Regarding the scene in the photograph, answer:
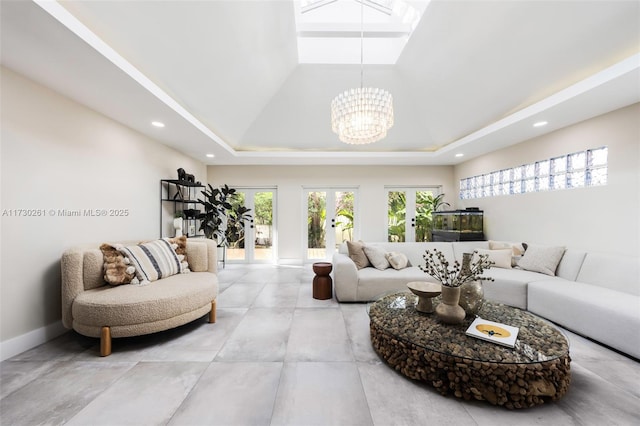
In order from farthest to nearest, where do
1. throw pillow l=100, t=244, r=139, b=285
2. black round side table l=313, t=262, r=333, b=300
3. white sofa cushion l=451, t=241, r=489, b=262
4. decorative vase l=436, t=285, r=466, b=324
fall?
white sofa cushion l=451, t=241, r=489, b=262 → black round side table l=313, t=262, r=333, b=300 → throw pillow l=100, t=244, r=139, b=285 → decorative vase l=436, t=285, r=466, b=324

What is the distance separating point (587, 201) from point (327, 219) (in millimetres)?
4202

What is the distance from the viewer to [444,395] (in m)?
1.54

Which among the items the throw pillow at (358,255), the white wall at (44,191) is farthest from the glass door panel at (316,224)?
the white wall at (44,191)

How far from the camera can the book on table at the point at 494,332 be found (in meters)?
1.57

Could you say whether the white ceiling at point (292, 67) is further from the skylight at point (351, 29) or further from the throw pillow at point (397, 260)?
the throw pillow at point (397, 260)

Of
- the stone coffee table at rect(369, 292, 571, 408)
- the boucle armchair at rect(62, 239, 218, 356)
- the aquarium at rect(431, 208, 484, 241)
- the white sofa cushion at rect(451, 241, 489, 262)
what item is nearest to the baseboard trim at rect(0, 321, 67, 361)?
the boucle armchair at rect(62, 239, 218, 356)

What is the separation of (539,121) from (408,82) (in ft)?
5.94

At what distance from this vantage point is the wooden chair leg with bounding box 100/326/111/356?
6.46 feet

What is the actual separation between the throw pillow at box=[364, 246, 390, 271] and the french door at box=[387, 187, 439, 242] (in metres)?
2.33

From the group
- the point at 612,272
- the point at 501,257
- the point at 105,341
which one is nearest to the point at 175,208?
the point at 105,341

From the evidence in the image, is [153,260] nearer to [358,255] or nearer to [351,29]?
[358,255]

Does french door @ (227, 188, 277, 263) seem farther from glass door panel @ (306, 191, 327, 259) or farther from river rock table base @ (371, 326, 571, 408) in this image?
river rock table base @ (371, 326, 571, 408)

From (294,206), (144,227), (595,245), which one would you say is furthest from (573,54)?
(144,227)

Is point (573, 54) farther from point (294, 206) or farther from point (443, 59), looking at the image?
point (294, 206)
